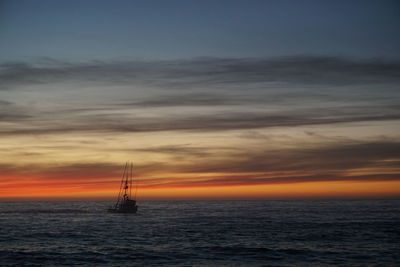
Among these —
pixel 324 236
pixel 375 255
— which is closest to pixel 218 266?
pixel 375 255

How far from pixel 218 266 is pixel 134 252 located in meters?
11.3

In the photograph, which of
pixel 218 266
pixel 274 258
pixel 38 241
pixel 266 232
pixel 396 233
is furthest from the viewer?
pixel 266 232

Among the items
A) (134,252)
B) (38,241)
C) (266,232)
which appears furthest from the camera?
(266,232)

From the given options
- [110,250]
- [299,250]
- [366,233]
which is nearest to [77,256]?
[110,250]

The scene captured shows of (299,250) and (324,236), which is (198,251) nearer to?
(299,250)

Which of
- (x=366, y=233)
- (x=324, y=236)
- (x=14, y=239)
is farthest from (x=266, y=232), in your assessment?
(x=14, y=239)

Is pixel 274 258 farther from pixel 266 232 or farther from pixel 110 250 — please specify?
pixel 266 232

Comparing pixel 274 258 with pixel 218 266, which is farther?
pixel 274 258

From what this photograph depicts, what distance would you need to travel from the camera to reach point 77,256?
Answer: 4397cm

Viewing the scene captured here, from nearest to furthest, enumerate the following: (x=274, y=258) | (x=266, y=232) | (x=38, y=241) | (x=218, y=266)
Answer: (x=218, y=266) < (x=274, y=258) < (x=38, y=241) < (x=266, y=232)

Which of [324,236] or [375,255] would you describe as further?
[324,236]

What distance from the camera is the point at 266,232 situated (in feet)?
213

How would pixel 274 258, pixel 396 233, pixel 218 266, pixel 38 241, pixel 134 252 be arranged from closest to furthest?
pixel 218 266, pixel 274 258, pixel 134 252, pixel 38 241, pixel 396 233

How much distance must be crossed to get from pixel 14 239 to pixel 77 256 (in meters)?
17.4
